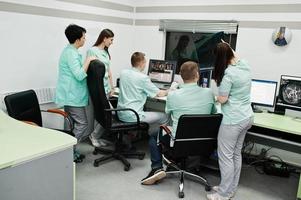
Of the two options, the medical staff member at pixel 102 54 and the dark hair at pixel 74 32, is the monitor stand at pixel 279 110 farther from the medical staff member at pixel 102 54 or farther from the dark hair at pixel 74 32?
the dark hair at pixel 74 32

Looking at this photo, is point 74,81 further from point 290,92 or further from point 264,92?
point 290,92

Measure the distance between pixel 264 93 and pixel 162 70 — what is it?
1.41m

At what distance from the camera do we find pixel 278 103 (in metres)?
3.14

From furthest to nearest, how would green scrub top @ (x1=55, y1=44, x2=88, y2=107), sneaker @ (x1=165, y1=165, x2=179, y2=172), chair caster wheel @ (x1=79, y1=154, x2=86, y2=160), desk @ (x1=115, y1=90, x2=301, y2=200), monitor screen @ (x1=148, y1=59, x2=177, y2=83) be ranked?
monitor screen @ (x1=148, y1=59, x2=177, y2=83), chair caster wheel @ (x1=79, y1=154, x2=86, y2=160), sneaker @ (x1=165, y1=165, x2=179, y2=172), green scrub top @ (x1=55, y1=44, x2=88, y2=107), desk @ (x1=115, y1=90, x2=301, y2=200)

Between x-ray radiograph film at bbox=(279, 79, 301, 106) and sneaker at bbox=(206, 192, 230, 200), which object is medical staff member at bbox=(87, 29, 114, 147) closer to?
sneaker at bbox=(206, 192, 230, 200)

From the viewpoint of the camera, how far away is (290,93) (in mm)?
3047

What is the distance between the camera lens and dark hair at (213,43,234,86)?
95.3 inches

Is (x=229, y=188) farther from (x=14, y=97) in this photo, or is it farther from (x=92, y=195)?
(x=14, y=97)

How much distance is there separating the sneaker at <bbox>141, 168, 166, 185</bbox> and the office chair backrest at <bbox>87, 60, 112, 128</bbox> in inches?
25.0

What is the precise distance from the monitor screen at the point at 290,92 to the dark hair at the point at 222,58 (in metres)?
0.97

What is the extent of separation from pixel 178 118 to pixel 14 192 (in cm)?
143

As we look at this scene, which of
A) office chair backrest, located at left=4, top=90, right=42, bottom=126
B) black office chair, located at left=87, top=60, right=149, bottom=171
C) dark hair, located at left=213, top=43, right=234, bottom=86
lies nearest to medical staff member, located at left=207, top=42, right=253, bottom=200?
dark hair, located at left=213, top=43, right=234, bottom=86

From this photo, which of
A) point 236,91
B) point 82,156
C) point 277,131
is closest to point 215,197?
point 277,131

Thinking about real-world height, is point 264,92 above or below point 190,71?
below
